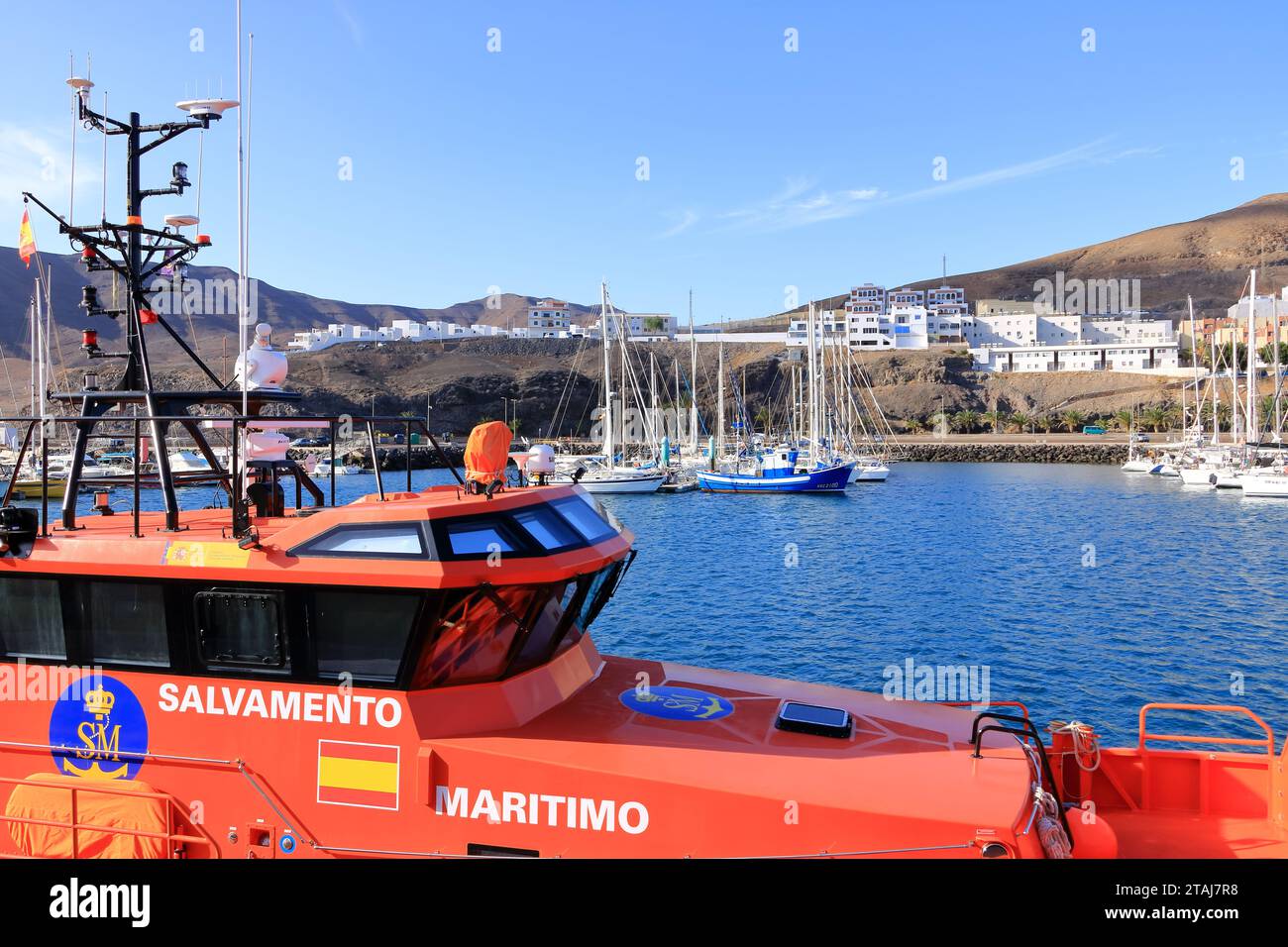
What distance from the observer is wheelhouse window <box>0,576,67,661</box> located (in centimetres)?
Result: 713

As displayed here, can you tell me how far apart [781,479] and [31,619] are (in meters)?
66.0

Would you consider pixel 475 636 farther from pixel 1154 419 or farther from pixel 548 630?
pixel 1154 419

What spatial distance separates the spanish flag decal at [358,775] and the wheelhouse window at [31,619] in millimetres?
2433

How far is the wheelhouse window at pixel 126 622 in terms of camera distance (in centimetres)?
688

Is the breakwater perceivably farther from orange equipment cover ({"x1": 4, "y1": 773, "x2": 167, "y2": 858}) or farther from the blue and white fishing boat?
orange equipment cover ({"x1": 4, "y1": 773, "x2": 167, "y2": 858})

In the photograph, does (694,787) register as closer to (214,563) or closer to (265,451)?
(214,563)

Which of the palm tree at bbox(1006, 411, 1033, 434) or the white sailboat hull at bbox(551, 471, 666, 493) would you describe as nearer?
the white sailboat hull at bbox(551, 471, 666, 493)

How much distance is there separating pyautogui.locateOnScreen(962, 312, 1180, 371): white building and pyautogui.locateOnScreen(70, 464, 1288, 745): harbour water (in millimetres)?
119077

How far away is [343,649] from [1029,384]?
168150mm

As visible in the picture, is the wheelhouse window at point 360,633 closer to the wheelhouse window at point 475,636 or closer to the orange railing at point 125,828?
the wheelhouse window at point 475,636

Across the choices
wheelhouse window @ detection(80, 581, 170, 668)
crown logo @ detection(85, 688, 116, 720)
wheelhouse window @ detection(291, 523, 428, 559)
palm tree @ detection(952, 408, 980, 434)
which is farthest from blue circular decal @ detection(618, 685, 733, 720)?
palm tree @ detection(952, 408, 980, 434)

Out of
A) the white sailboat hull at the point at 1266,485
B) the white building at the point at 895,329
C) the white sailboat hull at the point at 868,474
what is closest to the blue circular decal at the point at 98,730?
the white sailboat hull at the point at 1266,485

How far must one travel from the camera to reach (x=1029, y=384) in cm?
15888
